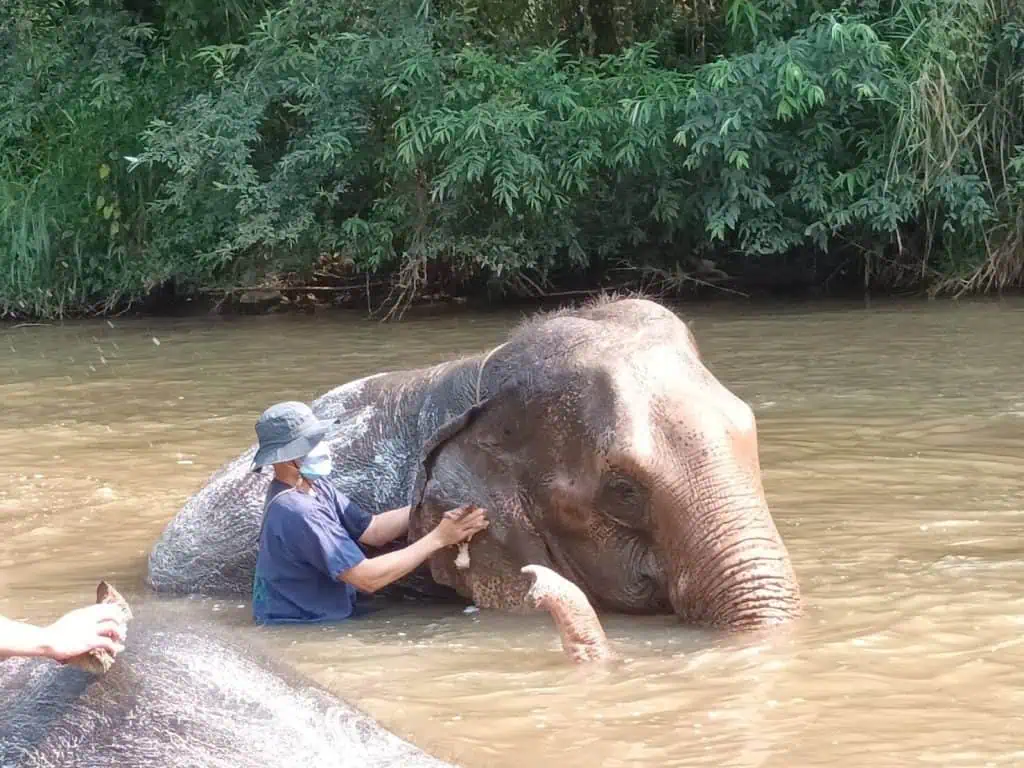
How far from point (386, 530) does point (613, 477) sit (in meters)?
1.16

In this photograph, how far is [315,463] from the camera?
612cm

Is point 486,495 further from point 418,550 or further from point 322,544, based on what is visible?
point 322,544

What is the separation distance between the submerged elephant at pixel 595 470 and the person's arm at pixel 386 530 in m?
0.13

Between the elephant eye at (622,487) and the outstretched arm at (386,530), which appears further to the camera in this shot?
the outstretched arm at (386,530)

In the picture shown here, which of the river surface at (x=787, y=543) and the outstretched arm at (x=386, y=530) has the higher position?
the outstretched arm at (x=386, y=530)

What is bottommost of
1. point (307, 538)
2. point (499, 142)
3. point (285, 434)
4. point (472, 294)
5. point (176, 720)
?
point (472, 294)

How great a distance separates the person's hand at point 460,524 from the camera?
6.14 meters

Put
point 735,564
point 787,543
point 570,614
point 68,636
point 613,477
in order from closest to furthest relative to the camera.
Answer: point 68,636 → point 570,614 → point 735,564 → point 613,477 → point 787,543

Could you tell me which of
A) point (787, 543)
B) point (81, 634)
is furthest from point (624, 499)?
point (81, 634)

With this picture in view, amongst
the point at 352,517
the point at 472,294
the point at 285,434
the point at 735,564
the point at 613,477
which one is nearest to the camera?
the point at 735,564

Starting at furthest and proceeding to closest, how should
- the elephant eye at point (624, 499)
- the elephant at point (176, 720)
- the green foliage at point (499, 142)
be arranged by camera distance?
the green foliage at point (499, 142) < the elephant eye at point (624, 499) < the elephant at point (176, 720)

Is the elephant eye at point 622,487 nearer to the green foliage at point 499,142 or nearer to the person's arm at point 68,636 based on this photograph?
the person's arm at point 68,636

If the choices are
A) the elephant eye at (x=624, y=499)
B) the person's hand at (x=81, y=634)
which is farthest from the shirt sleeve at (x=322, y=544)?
the person's hand at (x=81, y=634)

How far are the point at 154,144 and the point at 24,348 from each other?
300cm
